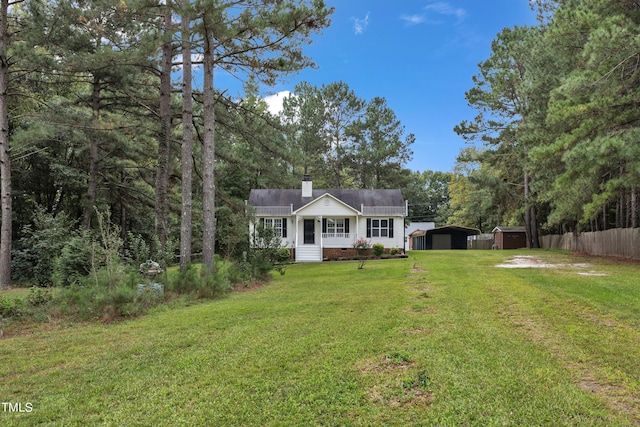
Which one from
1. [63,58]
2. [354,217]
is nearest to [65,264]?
[63,58]

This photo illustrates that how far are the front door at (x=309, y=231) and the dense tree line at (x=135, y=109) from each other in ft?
20.1

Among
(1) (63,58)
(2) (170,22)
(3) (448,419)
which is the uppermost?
(2) (170,22)

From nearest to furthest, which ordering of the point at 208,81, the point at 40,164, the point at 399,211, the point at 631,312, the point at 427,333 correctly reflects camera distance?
the point at 427,333, the point at 631,312, the point at 208,81, the point at 40,164, the point at 399,211

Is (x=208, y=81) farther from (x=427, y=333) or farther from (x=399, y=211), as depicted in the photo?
(x=399, y=211)

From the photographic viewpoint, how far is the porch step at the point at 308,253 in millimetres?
20886

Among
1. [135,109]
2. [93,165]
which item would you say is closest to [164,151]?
[93,165]

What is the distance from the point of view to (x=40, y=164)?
15.5 metres

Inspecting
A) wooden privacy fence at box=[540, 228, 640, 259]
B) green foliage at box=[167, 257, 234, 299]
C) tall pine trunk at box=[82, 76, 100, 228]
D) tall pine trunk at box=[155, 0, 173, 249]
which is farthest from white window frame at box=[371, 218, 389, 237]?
tall pine trunk at box=[82, 76, 100, 228]

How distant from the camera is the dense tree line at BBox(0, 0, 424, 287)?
9.62 m

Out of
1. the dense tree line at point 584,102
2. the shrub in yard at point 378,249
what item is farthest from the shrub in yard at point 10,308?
the shrub in yard at point 378,249

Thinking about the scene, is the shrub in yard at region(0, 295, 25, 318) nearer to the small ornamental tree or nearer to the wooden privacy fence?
the small ornamental tree

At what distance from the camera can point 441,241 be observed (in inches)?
1457

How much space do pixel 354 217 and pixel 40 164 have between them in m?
15.2

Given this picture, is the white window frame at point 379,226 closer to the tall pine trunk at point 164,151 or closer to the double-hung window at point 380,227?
the double-hung window at point 380,227
